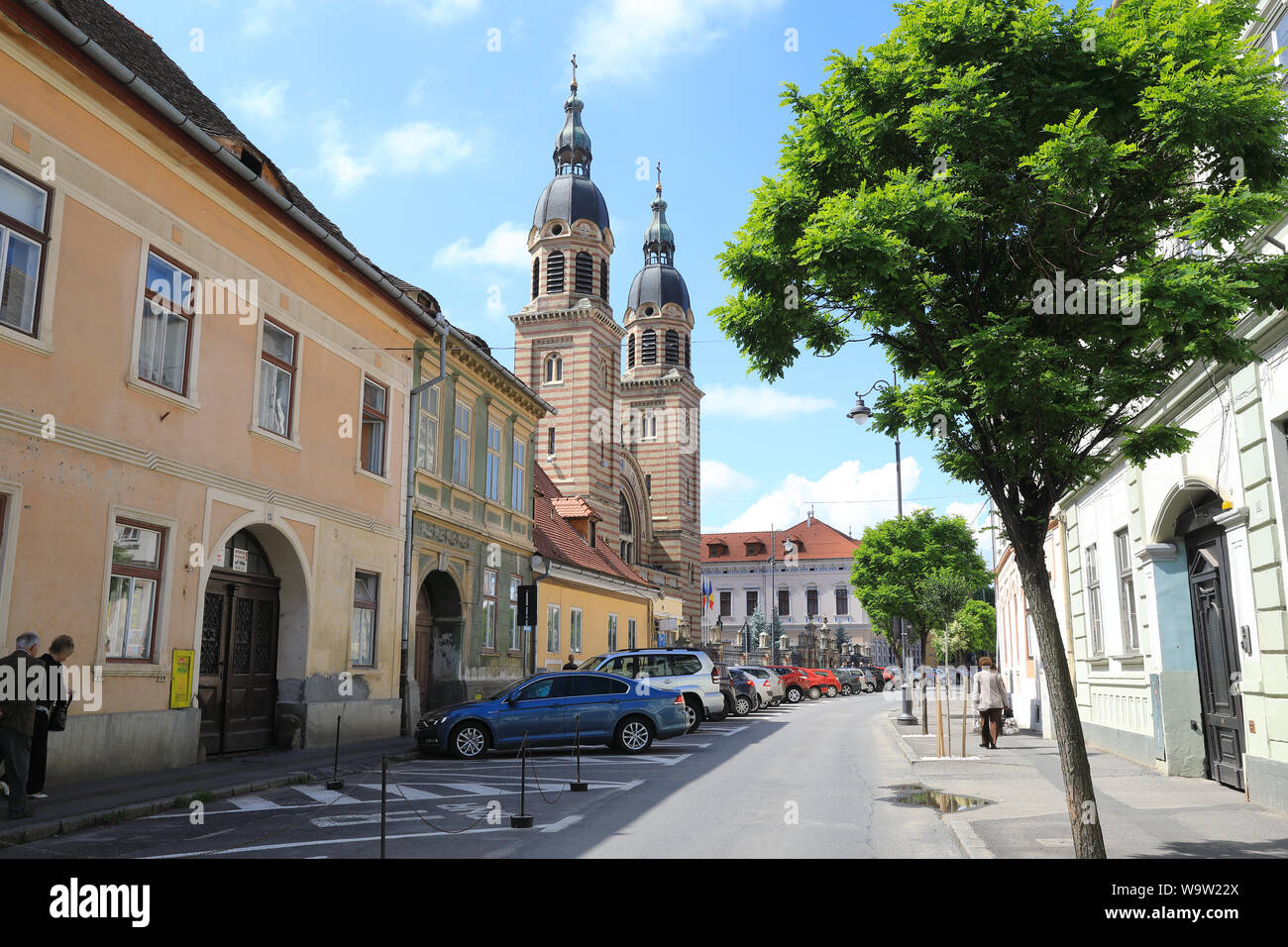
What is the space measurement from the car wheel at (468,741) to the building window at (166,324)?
7.03 m

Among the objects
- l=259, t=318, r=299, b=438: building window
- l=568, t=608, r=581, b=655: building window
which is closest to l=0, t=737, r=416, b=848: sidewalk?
l=259, t=318, r=299, b=438: building window

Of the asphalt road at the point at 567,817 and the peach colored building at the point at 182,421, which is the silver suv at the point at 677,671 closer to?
the peach colored building at the point at 182,421

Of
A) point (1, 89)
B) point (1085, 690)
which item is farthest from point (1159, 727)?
point (1, 89)

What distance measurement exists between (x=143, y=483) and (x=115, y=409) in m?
1.07

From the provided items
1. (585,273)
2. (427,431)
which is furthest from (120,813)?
(585,273)

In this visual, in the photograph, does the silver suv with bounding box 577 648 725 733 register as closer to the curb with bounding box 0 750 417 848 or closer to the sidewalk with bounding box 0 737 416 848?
the sidewalk with bounding box 0 737 416 848

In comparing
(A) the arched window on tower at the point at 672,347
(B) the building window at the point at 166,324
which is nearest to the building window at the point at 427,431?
(B) the building window at the point at 166,324

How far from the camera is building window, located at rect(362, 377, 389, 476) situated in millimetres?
19656

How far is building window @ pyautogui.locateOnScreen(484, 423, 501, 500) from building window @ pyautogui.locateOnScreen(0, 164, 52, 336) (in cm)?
1464

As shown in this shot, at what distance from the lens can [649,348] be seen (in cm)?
8125

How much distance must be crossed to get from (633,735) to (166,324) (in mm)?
10159

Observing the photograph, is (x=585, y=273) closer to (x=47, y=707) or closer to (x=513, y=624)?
(x=513, y=624)
